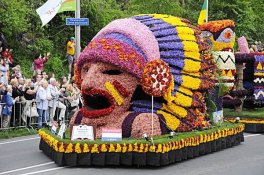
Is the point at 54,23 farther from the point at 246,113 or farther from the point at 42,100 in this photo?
the point at 246,113

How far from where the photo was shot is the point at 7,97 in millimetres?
18531

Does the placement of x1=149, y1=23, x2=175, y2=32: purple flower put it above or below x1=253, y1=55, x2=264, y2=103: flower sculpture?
above

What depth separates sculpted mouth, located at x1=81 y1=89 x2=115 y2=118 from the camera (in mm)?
15250

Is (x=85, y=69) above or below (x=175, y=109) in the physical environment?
above

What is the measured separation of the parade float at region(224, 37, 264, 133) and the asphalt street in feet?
19.0

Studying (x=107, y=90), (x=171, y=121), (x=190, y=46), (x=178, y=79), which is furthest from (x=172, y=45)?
(x=107, y=90)

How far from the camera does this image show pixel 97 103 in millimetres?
15781

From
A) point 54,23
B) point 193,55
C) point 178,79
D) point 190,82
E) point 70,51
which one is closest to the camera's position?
point 178,79

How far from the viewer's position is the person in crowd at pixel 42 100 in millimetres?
19906

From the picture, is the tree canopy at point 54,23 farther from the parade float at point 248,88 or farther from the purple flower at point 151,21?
the purple flower at point 151,21

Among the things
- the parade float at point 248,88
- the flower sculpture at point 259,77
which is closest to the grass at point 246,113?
the parade float at point 248,88

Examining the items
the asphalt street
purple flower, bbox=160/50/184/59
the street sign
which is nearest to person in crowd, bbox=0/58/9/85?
the street sign

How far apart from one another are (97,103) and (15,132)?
4.49 metres

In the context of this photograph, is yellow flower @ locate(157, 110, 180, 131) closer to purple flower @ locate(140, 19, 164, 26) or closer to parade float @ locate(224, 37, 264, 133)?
purple flower @ locate(140, 19, 164, 26)
